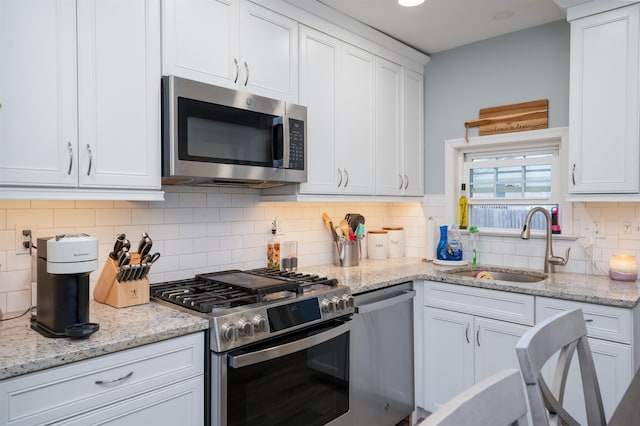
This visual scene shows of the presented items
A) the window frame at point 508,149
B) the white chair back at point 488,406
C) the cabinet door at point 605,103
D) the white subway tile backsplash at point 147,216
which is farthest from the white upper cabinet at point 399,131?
the white chair back at point 488,406

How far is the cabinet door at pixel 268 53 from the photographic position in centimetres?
220

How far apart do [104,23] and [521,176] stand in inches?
108

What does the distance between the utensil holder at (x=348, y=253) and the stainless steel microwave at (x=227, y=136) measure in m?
0.73

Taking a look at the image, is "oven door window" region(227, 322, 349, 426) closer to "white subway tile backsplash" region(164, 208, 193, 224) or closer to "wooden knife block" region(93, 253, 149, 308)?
"wooden knife block" region(93, 253, 149, 308)

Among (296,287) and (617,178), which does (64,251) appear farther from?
(617,178)

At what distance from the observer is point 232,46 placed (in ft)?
7.02

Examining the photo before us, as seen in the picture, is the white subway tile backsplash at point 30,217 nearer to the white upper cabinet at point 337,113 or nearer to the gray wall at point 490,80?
the white upper cabinet at point 337,113

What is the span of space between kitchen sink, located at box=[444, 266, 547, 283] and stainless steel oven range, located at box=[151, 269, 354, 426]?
3.76 ft

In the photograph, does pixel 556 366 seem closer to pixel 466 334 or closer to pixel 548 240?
pixel 466 334

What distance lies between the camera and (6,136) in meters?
1.48

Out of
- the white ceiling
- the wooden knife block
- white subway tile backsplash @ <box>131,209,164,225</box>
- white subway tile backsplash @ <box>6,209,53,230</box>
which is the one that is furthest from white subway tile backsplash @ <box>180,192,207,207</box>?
the white ceiling

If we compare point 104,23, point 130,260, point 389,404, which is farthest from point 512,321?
point 104,23

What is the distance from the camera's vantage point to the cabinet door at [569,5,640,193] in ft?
7.48

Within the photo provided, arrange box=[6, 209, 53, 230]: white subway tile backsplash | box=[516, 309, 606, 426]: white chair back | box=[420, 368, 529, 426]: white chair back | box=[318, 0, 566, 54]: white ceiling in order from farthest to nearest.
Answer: box=[318, 0, 566, 54]: white ceiling, box=[6, 209, 53, 230]: white subway tile backsplash, box=[516, 309, 606, 426]: white chair back, box=[420, 368, 529, 426]: white chair back
